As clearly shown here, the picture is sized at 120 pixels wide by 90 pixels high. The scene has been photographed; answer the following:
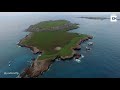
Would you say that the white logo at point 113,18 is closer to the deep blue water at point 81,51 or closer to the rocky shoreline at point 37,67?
the deep blue water at point 81,51

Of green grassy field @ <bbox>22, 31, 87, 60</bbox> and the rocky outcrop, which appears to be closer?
the rocky outcrop

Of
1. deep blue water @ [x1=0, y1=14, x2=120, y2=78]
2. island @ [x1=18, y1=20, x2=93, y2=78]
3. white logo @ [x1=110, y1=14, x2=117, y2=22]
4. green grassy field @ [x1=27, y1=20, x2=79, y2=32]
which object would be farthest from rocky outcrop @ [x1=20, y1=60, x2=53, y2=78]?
white logo @ [x1=110, y1=14, x2=117, y2=22]

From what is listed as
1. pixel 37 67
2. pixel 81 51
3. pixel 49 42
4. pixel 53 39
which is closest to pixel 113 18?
pixel 81 51

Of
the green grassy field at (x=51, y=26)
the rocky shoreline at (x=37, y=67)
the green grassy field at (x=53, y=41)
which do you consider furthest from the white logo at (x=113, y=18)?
the rocky shoreline at (x=37, y=67)

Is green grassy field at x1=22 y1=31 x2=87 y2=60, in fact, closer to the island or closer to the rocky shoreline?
the island

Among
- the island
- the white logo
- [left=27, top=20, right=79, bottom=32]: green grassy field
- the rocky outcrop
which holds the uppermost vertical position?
the white logo
